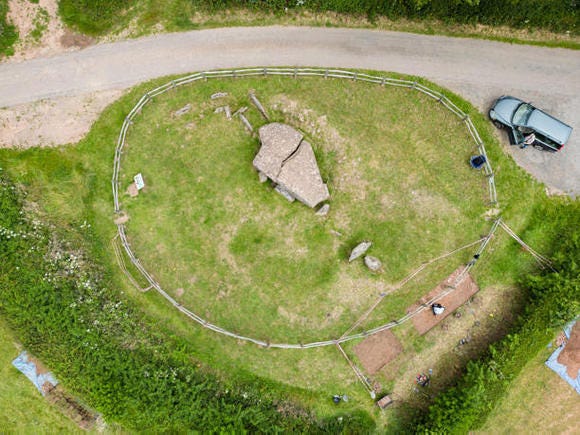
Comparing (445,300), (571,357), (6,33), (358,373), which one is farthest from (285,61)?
(571,357)

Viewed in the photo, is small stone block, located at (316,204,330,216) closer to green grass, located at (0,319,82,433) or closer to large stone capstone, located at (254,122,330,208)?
large stone capstone, located at (254,122,330,208)

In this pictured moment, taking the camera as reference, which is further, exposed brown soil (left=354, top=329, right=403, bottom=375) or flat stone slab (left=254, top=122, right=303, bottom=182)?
exposed brown soil (left=354, top=329, right=403, bottom=375)

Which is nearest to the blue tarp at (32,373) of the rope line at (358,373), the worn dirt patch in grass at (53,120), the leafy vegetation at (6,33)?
the worn dirt patch in grass at (53,120)

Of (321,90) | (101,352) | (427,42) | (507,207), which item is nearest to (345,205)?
(321,90)

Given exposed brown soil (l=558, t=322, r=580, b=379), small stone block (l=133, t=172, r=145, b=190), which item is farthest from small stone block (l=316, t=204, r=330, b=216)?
exposed brown soil (l=558, t=322, r=580, b=379)

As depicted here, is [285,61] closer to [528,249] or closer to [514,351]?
[528,249]

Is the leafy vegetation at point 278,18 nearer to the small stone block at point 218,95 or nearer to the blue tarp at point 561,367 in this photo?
the small stone block at point 218,95
